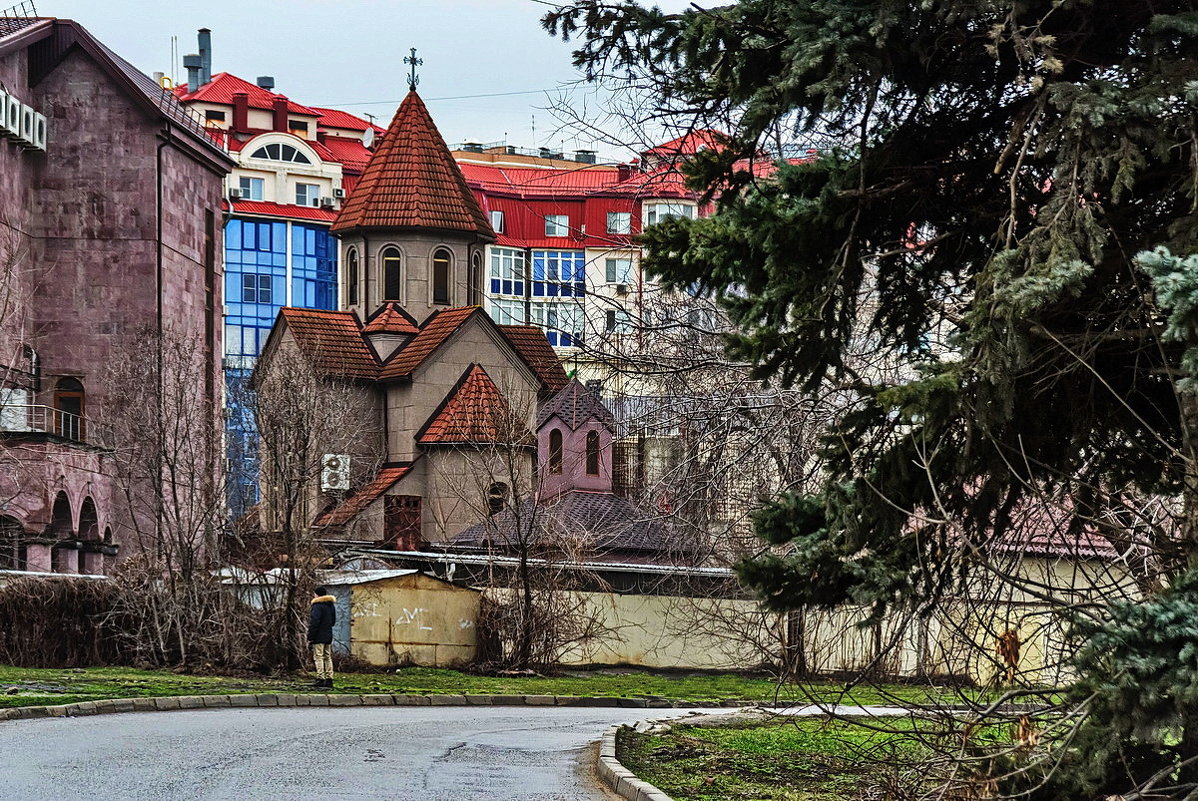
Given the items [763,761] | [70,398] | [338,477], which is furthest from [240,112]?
[763,761]

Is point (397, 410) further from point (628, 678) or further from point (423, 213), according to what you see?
point (628, 678)

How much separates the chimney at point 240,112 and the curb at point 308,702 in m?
79.4

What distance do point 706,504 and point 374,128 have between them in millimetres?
91188

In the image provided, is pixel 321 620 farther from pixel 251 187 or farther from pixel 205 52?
pixel 205 52

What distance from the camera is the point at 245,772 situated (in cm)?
1436

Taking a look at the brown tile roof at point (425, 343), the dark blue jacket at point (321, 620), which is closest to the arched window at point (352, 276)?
the brown tile roof at point (425, 343)

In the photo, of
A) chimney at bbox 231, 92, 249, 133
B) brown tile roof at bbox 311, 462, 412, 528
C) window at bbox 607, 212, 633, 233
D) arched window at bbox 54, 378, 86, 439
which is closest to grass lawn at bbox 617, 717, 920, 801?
window at bbox 607, 212, 633, 233

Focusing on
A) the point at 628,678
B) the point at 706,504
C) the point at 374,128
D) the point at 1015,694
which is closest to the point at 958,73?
the point at 1015,694

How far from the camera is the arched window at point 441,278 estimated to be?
6322 centimetres

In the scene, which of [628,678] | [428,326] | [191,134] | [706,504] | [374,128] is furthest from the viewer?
[374,128]

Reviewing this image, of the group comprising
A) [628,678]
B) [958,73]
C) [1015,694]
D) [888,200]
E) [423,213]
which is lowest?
[628,678]

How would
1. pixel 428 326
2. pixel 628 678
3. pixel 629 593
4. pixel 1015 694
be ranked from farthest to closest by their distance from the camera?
pixel 428 326 → pixel 629 593 → pixel 628 678 → pixel 1015 694

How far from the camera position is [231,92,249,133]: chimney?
10306 centimetres

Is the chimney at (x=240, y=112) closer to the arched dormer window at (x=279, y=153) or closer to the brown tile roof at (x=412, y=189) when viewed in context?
the arched dormer window at (x=279, y=153)
